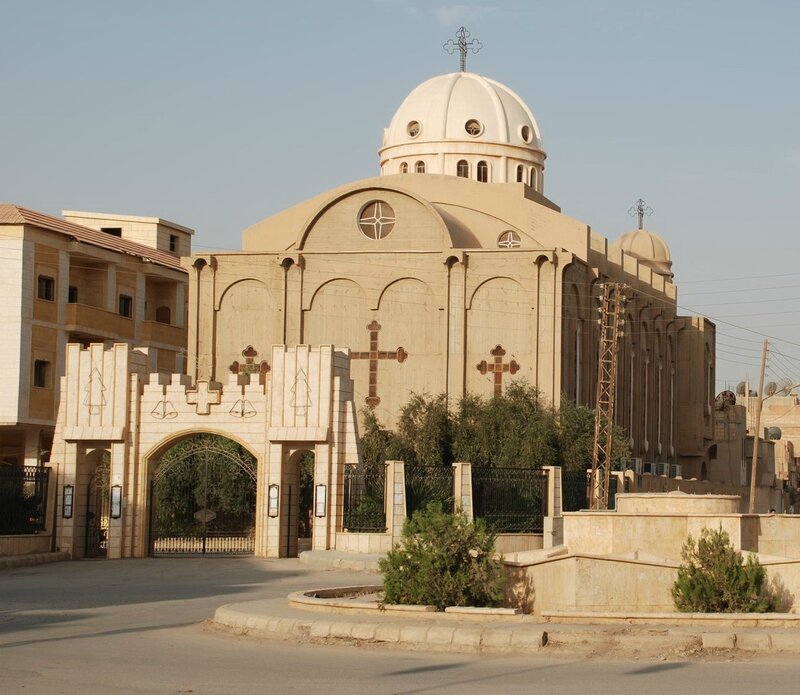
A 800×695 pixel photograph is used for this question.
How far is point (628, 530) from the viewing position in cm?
2061

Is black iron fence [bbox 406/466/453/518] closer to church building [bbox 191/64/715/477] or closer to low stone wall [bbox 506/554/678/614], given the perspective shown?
low stone wall [bbox 506/554/678/614]

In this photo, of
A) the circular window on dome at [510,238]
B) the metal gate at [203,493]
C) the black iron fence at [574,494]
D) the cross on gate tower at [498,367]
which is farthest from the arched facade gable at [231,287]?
the black iron fence at [574,494]

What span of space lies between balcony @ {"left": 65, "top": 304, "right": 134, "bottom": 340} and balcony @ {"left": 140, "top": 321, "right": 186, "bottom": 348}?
90 centimetres

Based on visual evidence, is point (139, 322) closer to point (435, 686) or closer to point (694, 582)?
point (694, 582)

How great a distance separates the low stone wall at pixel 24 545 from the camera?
29328mm

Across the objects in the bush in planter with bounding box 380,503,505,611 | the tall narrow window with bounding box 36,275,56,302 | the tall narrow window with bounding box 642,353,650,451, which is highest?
the tall narrow window with bounding box 36,275,56,302

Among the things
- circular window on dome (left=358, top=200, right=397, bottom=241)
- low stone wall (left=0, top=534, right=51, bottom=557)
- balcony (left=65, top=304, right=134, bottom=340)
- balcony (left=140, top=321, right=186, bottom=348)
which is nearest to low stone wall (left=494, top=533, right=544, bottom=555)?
low stone wall (left=0, top=534, right=51, bottom=557)

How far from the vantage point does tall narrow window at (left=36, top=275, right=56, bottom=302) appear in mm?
48719

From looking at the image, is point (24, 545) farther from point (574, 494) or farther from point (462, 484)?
point (574, 494)

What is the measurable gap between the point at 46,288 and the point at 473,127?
19.7m

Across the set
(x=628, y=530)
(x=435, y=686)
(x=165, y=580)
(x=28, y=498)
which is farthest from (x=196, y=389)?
(x=435, y=686)

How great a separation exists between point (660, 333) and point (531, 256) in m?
15.2

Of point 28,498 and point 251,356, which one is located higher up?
point 251,356

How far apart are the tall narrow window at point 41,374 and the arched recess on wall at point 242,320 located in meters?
5.75
